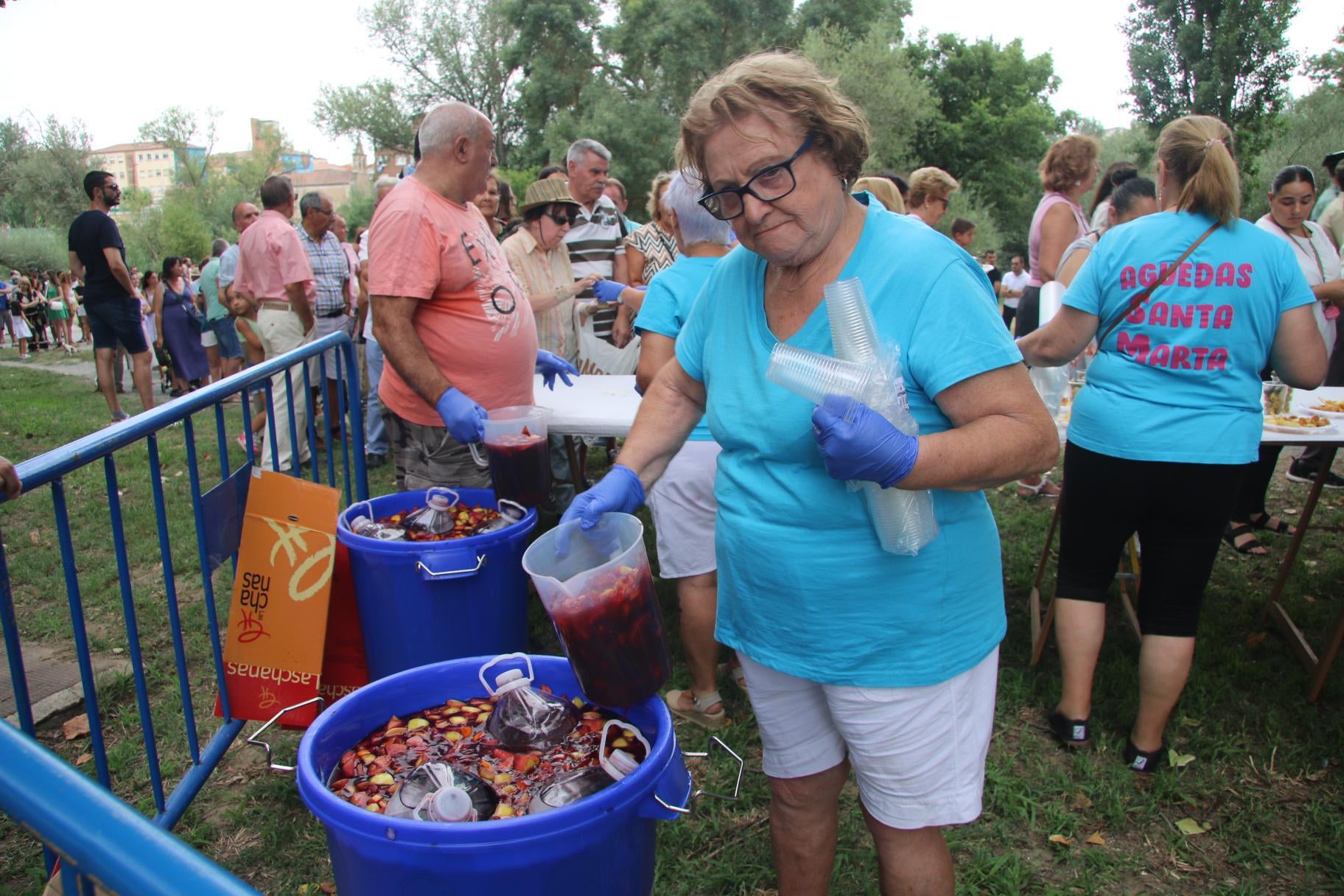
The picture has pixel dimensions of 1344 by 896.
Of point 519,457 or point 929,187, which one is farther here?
point 929,187

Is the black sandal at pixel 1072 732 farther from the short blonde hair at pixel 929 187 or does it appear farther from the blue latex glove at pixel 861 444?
the short blonde hair at pixel 929 187

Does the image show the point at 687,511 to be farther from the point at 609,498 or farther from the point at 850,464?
the point at 850,464

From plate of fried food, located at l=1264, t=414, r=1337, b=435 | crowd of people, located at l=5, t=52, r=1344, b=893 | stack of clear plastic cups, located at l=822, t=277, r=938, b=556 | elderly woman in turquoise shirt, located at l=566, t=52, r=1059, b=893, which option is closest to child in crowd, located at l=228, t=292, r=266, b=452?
crowd of people, located at l=5, t=52, r=1344, b=893

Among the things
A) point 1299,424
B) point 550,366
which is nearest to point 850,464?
point 550,366

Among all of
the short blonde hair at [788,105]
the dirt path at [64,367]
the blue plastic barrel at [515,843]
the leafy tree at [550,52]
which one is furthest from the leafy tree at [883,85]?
the blue plastic barrel at [515,843]

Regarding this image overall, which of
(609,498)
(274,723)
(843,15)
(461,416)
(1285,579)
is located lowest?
(1285,579)

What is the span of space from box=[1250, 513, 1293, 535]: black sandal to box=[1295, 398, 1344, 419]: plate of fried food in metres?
1.45

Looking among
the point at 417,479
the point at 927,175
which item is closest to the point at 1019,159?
the point at 927,175

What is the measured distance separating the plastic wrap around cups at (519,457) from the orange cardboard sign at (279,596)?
1.63 ft

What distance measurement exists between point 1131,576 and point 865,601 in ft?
9.99

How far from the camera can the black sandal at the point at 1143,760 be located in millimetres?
2850

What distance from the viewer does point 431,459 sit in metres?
3.21

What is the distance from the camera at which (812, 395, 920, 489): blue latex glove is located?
127 centimetres

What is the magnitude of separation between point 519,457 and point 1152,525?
200 cm
